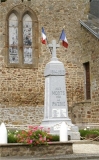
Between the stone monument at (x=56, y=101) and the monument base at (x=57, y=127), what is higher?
the stone monument at (x=56, y=101)

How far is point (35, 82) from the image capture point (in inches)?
813

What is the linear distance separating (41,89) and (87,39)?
144 inches

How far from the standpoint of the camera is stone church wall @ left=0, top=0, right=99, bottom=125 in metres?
20.1

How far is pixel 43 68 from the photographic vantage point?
2098cm

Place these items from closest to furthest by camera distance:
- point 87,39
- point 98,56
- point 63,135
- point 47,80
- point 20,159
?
point 20,159
point 63,135
point 47,80
point 98,56
point 87,39

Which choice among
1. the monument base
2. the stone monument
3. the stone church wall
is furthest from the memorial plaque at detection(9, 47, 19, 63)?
the monument base

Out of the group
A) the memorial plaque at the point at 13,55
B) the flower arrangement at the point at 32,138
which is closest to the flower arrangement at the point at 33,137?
the flower arrangement at the point at 32,138

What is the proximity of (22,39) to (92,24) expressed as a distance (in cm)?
394

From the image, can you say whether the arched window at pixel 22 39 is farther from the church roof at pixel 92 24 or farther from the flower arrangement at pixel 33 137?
the flower arrangement at pixel 33 137

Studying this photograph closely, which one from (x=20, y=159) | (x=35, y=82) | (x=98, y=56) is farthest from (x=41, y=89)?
(x=20, y=159)

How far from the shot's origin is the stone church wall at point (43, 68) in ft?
65.9

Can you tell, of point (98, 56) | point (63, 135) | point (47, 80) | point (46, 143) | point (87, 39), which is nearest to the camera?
point (46, 143)

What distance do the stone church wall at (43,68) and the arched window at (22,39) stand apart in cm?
26

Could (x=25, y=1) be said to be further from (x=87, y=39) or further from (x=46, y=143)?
(x=46, y=143)
